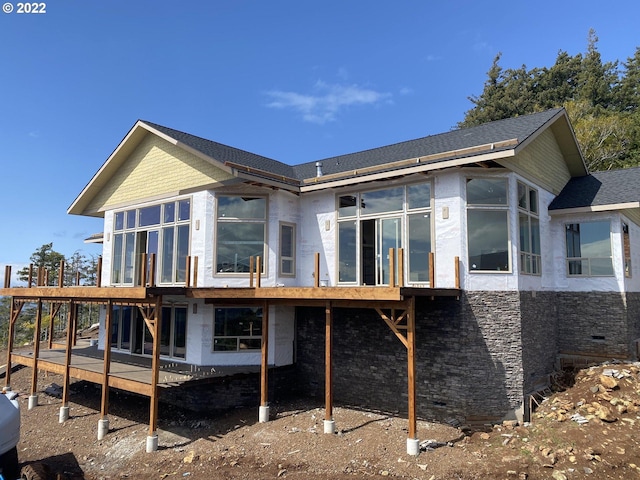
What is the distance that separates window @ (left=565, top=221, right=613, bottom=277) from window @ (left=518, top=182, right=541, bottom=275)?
1.41m

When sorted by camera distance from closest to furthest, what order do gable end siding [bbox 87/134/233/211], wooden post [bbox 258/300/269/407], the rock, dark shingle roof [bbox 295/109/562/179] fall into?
the rock, wooden post [bbox 258/300/269/407], dark shingle roof [bbox 295/109/562/179], gable end siding [bbox 87/134/233/211]

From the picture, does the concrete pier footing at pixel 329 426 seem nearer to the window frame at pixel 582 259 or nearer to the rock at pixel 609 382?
the rock at pixel 609 382

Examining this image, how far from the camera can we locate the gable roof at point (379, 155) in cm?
944

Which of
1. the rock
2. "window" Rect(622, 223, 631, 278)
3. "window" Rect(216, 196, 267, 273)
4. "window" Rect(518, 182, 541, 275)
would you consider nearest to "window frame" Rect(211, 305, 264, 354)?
"window" Rect(216, 196, 267, 273)

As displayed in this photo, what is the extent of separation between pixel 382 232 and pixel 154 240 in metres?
7.38

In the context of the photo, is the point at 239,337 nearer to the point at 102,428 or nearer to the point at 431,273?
the point at 102,428

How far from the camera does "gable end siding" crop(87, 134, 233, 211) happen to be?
12.1 meters

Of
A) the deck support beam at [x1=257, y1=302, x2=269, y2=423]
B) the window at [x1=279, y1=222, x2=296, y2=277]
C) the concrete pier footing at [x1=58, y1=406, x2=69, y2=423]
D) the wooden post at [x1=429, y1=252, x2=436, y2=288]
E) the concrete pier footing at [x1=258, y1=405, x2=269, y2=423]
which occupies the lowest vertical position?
the concrete pier footing at [x1=58, y1=406, x2=69, y2=423]

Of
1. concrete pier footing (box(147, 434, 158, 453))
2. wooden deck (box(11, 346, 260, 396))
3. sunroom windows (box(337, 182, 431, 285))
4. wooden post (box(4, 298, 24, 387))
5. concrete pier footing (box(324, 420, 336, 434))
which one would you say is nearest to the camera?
concrete pier footing (box(324, 420, 336, 434))

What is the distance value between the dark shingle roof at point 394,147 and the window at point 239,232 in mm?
1373

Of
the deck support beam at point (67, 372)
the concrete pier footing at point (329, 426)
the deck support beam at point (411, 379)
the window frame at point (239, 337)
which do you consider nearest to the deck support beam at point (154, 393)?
the window frame at point (239, 337)

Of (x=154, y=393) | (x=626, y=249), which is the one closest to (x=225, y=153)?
(x=154, y=393)

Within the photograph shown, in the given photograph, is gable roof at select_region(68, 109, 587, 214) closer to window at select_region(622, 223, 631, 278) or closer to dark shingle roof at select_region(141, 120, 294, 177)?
dark shingle roof at select_region(141, 120, 294, 177)

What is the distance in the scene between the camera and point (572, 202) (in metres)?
11.6
